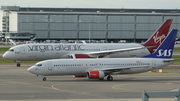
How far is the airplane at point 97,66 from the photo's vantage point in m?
36.2

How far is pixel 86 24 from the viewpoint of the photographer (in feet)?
525

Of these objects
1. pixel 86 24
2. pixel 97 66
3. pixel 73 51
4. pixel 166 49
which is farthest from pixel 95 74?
pixel 86 24

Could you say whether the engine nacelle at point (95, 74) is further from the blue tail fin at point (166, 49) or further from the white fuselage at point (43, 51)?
the white fuselage at point (43, 51)

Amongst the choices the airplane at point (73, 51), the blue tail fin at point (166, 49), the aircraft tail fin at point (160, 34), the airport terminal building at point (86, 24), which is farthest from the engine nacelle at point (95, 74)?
the airport terminal building at point (86, 24)

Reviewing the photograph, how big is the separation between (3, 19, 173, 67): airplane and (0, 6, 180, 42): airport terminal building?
3945 inches

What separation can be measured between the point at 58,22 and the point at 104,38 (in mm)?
27955

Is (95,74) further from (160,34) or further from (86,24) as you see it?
(86,24)

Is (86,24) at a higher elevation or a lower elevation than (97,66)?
higher

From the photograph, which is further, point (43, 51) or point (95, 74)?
point (43, 51)

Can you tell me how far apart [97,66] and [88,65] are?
4.04 ft

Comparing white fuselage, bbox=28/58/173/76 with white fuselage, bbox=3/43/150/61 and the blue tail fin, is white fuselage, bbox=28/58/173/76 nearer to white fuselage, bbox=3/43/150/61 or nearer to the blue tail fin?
the blue tail fin

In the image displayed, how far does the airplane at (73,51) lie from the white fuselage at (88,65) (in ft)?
49.1

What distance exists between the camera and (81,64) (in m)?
36.8

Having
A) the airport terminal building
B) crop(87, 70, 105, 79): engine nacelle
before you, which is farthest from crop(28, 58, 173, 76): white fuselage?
the airport terminal building
